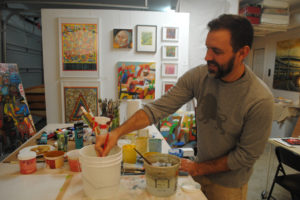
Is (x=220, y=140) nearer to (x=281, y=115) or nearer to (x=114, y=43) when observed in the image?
(x=114, y=43)

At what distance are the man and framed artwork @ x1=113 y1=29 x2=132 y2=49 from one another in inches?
92.5

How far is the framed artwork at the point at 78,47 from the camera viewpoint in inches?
135

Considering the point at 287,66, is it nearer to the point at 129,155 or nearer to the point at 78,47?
the point at 78,47

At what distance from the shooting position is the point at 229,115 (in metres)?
1.20

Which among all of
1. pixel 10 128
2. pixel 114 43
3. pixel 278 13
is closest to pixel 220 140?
pixel 114 43

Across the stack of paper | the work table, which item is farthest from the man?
the stack of paper

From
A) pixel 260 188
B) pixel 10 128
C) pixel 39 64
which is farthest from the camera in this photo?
pixel 39 64

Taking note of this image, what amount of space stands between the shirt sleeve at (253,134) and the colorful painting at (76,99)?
279 centimetres

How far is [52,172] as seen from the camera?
130 centimetres

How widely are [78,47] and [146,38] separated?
1.10 m

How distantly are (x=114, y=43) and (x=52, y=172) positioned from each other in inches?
102

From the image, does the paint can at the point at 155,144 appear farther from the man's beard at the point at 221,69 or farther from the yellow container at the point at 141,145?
the man's beard at the point at 221,69

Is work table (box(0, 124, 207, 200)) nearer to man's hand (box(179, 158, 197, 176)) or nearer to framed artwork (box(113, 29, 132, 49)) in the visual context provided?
man's hand (box(179, 158, 197, 176))

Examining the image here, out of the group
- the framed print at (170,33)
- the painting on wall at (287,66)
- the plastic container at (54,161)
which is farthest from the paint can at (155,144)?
the painting on wall at (287,66)
